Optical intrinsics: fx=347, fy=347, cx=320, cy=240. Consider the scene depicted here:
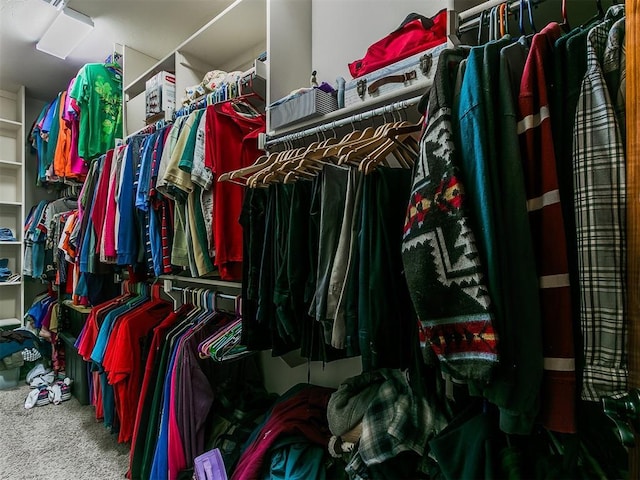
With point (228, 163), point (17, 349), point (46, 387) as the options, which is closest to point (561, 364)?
point (228, 163)

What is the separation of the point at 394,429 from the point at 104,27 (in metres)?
2.82

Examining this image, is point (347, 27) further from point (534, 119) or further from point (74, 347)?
point (74, 347)

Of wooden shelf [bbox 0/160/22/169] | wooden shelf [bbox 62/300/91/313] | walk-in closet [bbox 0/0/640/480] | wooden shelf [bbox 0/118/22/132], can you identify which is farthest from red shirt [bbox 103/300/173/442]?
wooden shelf [bbox 0/118/22/132]

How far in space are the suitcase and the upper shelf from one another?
790mm

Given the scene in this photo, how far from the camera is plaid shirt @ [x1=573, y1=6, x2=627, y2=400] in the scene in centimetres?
53

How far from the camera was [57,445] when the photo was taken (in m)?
1.95

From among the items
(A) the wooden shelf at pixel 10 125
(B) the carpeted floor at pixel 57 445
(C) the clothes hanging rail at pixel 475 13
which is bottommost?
(B) the carpeted floor at pixel 57 445

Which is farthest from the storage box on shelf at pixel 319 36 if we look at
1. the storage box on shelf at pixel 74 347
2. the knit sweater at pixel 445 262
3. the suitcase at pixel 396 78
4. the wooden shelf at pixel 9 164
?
the wooden shelf at pixel 9 164

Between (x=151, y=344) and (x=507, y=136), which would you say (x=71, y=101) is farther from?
(x=507, y=136)

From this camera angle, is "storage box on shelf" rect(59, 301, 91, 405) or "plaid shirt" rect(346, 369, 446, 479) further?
"storage box on shelf" rect(59, 301, 91, 405)

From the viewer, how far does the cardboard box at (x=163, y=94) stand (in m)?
1.92

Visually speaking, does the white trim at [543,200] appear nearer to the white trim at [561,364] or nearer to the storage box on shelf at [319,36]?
the white trim at [561,364]

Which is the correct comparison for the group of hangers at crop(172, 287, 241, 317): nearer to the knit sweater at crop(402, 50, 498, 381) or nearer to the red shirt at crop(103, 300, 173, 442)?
the red shirt at crop(103, 300, 173, 442)

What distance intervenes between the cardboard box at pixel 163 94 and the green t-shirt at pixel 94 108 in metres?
0.74
